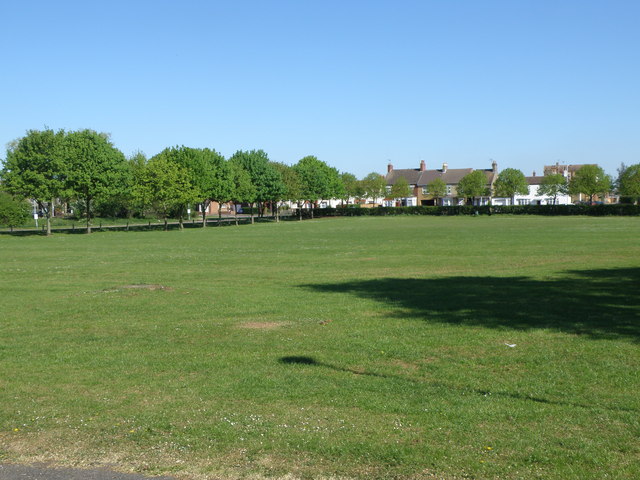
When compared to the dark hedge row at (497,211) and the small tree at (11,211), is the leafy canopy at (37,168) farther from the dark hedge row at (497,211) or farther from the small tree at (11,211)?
the dark hedge row at (497,211)

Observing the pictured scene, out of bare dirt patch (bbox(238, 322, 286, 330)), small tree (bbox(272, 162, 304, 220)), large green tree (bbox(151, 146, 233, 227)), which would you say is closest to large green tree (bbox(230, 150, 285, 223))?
small tree (bbox(272, 162, 304, 220))

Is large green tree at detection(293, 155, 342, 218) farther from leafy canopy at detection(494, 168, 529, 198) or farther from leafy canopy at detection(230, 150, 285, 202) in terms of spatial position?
leafy canopy at detection(494, 168, 529, 198)

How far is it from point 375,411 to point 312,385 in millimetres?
1621

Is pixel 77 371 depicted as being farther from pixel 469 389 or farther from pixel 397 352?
pixel 469 389

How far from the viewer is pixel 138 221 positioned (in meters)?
107

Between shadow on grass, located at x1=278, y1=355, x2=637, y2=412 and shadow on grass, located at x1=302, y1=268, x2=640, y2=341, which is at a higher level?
shadow on grass, located at x1=302, y1=268, x2=640, y2=341

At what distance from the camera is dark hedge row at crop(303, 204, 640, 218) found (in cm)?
9601

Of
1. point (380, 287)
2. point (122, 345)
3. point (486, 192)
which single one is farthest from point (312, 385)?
point (486, 192)

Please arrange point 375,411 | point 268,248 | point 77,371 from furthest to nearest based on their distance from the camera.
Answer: point 268,248 < point 77,371 < point 375,411

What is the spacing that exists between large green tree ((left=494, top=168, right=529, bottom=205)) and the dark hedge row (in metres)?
29.5

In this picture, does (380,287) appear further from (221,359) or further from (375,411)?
(375,411)

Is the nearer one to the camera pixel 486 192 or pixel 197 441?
pixel 197 441

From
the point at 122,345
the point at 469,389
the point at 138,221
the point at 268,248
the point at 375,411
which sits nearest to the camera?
the point at 375,411

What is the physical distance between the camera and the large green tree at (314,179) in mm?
123250
